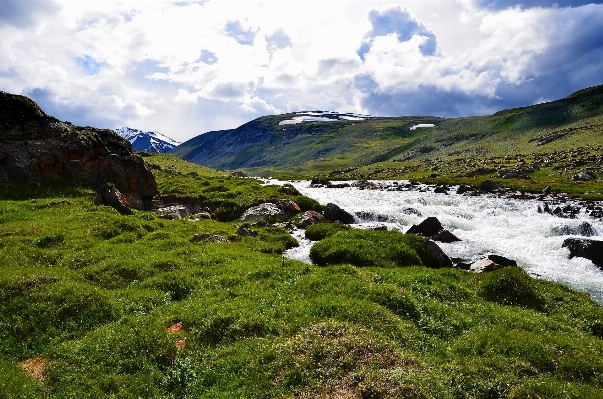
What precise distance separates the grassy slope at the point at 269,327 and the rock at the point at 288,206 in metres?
18.7

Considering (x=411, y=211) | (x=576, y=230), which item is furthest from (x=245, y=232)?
(x=576, y=230)

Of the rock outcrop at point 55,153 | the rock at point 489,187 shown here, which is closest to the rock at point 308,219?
the rock outcrop at point 55,153

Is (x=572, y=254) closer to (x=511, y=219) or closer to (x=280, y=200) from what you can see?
(x=511, y=219)

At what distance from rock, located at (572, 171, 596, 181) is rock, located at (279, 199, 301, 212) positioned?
70.7m

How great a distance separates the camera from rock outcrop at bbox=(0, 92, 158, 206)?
3616 cm

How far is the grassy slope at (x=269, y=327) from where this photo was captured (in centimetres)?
1267

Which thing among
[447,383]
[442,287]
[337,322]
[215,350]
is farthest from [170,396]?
[442,287]

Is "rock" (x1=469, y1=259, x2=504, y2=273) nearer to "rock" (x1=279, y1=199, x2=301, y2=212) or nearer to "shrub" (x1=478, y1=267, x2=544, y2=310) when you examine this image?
"shrub" (x1=478, y1=267, x2=544, y2=310)

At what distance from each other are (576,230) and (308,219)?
93.2 feet

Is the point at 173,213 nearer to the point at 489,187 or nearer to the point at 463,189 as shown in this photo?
the point at 463,189

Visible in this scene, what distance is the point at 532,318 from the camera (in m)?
18.1

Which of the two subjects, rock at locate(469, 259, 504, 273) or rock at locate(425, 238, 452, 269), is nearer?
rock at locate(469, 259, 504, 273)

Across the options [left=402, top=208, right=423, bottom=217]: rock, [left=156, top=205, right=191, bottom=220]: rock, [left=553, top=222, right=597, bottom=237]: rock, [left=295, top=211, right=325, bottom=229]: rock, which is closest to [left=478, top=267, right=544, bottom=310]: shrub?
[left=295, top=211, right=325, bottom=229]: rock

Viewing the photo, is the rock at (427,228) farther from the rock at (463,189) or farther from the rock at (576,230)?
the rock at (463,189)
